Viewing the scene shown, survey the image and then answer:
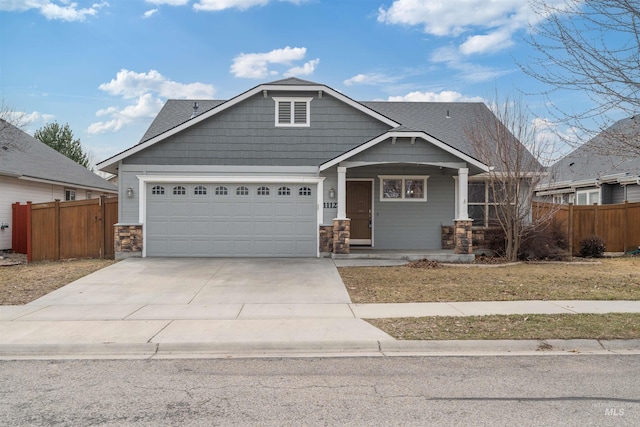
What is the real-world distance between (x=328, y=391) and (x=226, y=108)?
12137mm

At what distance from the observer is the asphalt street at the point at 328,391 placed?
403 centimetres

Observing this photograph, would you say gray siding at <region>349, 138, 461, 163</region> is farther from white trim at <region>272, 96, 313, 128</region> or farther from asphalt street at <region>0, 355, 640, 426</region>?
asphalt street at <region>0, 355, 640, 426</region>

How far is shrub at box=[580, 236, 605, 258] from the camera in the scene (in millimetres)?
15938

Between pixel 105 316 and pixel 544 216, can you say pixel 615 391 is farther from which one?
pixel 544 216

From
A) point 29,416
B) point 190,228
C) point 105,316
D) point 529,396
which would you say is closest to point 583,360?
point 529,396

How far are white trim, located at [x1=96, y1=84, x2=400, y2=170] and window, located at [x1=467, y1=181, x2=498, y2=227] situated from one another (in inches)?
168

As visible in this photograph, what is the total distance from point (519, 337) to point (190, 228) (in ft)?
36.4

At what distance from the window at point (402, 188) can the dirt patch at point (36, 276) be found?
9236mm

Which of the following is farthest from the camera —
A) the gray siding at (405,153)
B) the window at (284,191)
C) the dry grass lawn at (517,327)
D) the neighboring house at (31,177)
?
the neighboring house at (31,177)

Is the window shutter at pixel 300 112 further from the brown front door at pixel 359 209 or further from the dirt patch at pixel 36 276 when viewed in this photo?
the dirt patch at pixel 36 276

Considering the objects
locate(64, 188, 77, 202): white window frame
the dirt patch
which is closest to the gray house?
the dirt patch

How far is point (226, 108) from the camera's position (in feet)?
49.6

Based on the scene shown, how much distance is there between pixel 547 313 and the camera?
774 cm

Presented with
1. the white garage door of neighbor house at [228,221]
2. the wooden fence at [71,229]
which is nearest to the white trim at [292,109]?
the white garage door of neighbor house at [228,221]
